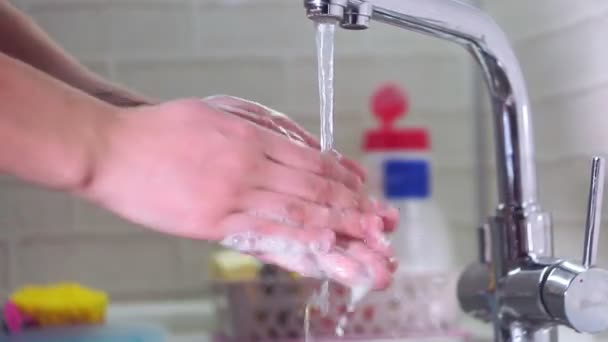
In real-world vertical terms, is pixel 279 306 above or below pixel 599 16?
below

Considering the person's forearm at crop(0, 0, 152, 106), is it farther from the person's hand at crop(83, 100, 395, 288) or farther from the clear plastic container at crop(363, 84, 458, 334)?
the clear plastic container at crop(363, 84, 458, 334)

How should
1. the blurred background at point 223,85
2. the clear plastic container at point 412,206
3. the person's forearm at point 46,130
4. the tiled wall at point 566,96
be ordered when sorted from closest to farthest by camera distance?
the person's forearm at point 46,130, the tiled wall at point 566,96, the clear plastic container at point 412,206, the blurred background at point 223,85

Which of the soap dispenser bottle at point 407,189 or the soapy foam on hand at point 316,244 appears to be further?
the soap dispenser bottle at point 407,189

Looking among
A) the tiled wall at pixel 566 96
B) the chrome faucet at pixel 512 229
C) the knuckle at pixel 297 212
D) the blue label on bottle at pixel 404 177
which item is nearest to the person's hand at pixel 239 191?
the knuckle at pixel 297 212

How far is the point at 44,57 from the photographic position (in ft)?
2.06

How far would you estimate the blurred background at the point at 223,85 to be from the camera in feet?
3.42

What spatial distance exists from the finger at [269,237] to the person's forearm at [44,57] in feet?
0.50

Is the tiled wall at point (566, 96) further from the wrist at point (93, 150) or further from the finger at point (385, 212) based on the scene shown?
the wrist at point (93, 150)

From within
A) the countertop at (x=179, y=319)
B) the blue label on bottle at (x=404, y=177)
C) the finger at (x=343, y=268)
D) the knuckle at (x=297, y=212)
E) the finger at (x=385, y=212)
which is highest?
the blue label on bottle at (x=404, y=177)

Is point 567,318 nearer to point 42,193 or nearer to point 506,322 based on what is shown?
point 506,322

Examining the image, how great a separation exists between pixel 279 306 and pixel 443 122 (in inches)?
15.3

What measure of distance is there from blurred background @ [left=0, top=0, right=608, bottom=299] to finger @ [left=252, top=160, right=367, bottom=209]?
19.6 inches

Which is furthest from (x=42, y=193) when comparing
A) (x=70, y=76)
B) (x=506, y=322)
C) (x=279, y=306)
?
(x=506, y=322)

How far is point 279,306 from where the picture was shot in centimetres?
88
